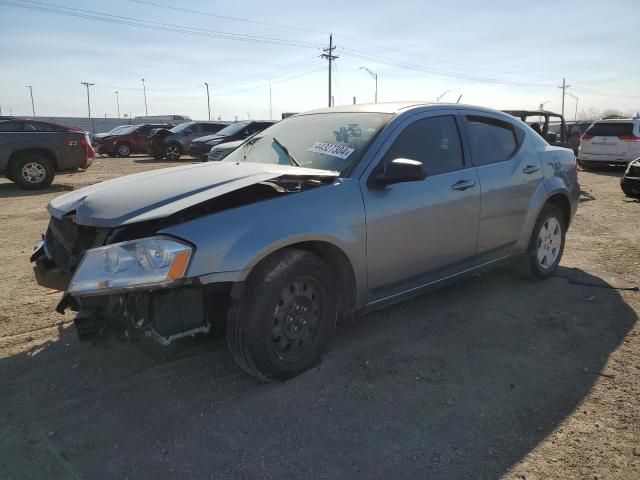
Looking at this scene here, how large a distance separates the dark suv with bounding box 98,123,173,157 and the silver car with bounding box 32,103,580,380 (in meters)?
21.4

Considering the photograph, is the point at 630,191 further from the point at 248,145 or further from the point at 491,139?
the point at 248,145

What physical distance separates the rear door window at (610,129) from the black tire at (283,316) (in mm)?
15401

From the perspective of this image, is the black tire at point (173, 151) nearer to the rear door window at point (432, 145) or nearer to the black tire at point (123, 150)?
the black tire at point (123, 150)

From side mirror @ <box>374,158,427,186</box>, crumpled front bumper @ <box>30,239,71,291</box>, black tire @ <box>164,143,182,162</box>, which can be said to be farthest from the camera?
black tire @ <box>164,143,182,162</box>

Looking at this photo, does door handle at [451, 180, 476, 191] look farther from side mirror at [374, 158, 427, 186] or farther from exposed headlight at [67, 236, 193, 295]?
exposed headlight at [67, 236, 193, 295]

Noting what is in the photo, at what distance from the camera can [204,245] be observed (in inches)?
103

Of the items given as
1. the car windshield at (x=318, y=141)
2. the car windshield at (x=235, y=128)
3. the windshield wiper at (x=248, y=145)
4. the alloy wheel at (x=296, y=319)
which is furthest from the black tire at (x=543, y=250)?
the car windshield at (x=235, y=128)

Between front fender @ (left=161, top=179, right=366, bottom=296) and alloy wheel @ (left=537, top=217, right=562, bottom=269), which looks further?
alloy wheel @ (left=537, top=217, right=562, bottom=269)

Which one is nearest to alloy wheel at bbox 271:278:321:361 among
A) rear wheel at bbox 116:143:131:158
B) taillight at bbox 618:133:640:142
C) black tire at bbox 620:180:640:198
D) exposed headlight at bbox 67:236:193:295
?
exposed headlight at bbox 67:236:193:295

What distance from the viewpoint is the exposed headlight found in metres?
2.54

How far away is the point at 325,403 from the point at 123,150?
929 inches

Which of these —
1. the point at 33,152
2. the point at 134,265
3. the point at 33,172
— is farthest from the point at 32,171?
the point at 134,265

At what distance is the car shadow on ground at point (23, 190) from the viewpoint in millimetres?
10672

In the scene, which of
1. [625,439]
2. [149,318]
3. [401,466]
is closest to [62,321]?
[149,318]
